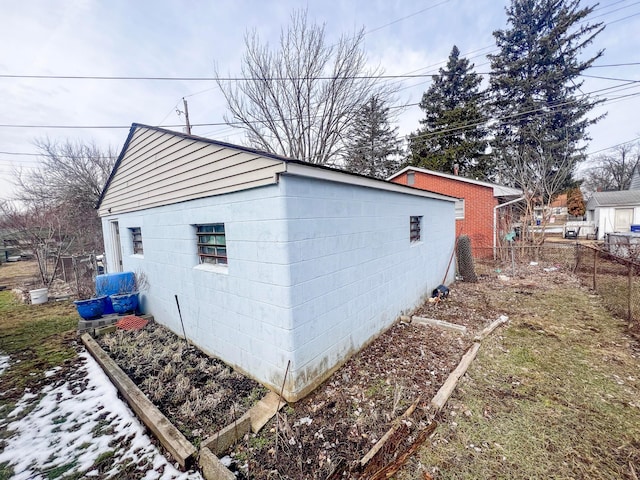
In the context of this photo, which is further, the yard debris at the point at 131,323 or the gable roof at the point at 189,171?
the yard debris at the point at 131,323

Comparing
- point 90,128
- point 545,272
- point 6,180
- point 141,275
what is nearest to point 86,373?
point 141,275

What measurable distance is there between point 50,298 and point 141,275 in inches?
200

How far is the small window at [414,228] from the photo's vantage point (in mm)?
5995

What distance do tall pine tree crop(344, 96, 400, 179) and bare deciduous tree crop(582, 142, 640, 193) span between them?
24.3 m

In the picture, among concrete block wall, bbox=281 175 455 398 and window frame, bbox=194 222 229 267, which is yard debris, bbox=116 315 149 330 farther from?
concrete block wall, bbox=281 175 455 398

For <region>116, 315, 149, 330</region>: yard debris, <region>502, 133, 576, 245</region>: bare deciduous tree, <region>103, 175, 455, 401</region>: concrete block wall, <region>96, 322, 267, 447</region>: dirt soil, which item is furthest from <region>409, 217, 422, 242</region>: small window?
<region>502, 133, 576, 245</region>: bare deciduous tree

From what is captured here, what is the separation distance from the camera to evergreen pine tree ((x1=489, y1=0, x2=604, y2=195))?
59.2ft

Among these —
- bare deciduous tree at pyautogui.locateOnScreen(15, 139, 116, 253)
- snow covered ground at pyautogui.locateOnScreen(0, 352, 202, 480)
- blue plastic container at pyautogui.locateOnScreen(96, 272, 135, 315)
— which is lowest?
snow covered ground at pyautogui.locateOnScreen(0, 352, 202, 480)

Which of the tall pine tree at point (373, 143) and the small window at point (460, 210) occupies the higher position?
the tall pine tree at point (373, 143)

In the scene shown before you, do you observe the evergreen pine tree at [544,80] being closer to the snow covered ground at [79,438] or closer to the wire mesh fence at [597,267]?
the wire mesh fence at [597,267]

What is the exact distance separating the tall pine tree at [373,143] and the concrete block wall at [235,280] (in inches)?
492

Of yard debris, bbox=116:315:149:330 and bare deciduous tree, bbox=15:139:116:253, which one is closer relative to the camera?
yard debris, bbox=116:315:149:330

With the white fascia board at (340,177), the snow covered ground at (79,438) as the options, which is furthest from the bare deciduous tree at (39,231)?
the white fascia board at (340,177)

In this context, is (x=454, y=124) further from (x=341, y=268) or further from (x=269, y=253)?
(x=269, y=253)
